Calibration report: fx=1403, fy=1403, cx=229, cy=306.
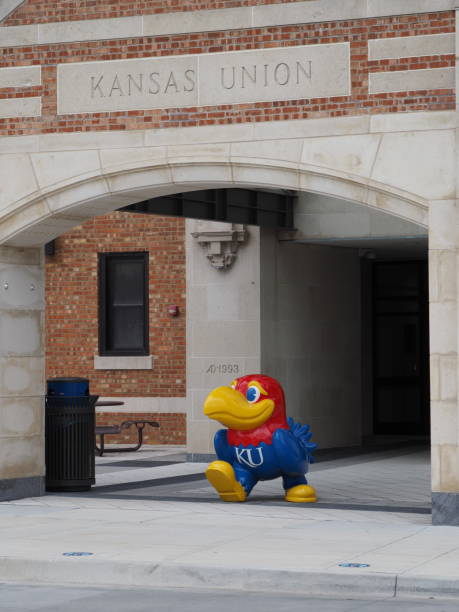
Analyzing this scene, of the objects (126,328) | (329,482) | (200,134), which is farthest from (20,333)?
(126,328)

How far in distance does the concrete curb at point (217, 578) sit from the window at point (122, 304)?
13.4 meters

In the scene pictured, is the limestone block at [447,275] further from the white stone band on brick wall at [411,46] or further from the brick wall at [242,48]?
the white stone band on brick wall at [411,46]

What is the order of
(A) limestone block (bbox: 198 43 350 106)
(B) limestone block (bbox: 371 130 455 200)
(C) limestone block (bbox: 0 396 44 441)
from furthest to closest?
(C) limestone block (bbox: 0 396 44 441)
(A) limestone block (bbox: 198 43 350 106)
(B) limestone block (bbox: 371 130 455 200)

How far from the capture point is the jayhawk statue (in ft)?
49.2

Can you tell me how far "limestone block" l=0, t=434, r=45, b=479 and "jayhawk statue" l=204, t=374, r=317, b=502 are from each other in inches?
81.9

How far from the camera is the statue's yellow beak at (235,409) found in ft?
48.8

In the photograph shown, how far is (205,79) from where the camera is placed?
14.4 meters

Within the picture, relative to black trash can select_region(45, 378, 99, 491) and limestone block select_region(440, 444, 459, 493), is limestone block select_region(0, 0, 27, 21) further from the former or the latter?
limestone block select_region(440, 444, 459, 493)

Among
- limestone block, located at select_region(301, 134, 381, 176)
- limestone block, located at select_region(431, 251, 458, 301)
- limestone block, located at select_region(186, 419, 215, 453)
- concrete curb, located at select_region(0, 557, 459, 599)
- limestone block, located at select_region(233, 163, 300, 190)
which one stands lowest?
concrete curb, located at select_region(0, 557, 459, 599)

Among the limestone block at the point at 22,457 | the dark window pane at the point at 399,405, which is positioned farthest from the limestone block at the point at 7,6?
the dark window pane at the point at 399,405

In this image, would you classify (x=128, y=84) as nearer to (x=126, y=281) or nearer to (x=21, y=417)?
(x=21, y=417)

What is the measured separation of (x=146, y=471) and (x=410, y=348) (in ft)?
31.5

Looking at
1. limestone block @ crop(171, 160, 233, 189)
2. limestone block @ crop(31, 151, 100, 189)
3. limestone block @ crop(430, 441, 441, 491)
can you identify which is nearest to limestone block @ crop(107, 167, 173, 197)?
limestone block @ crop(171, 160, 233, 189)

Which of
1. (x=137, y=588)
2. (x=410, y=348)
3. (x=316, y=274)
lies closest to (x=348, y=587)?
(x=137, y=588)
